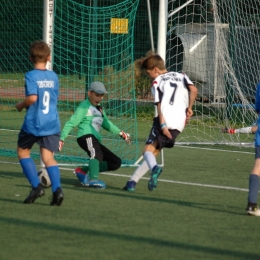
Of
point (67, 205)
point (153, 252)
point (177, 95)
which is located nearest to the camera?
point (153, 252)

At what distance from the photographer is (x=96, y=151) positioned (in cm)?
995

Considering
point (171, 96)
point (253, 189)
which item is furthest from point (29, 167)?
point (253, 189)

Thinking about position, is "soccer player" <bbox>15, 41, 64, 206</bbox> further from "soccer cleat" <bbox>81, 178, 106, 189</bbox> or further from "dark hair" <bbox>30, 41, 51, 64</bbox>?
"soccer cleat" <bbox>81, 178, 106, 189</bbox>

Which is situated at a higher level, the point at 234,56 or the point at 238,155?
the point at 234,56

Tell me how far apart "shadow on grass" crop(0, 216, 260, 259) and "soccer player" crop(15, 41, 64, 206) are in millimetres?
876

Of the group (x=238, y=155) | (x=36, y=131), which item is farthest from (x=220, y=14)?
(x=36, y=131)

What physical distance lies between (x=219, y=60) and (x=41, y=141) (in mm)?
7832

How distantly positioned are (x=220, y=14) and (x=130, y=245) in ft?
34.4

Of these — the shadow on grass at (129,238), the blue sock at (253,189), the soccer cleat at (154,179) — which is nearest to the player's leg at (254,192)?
the blue sock at (253,189)

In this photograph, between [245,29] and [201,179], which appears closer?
[201,179]

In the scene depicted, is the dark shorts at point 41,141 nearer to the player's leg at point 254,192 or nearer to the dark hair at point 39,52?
the dark hair at point 39,52

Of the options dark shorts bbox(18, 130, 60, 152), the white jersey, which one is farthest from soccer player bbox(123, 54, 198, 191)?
dark shorts bbox(18, 130, 60, 152)

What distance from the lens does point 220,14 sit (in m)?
16.4

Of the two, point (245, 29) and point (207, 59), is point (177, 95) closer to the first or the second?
point (207, 59)
